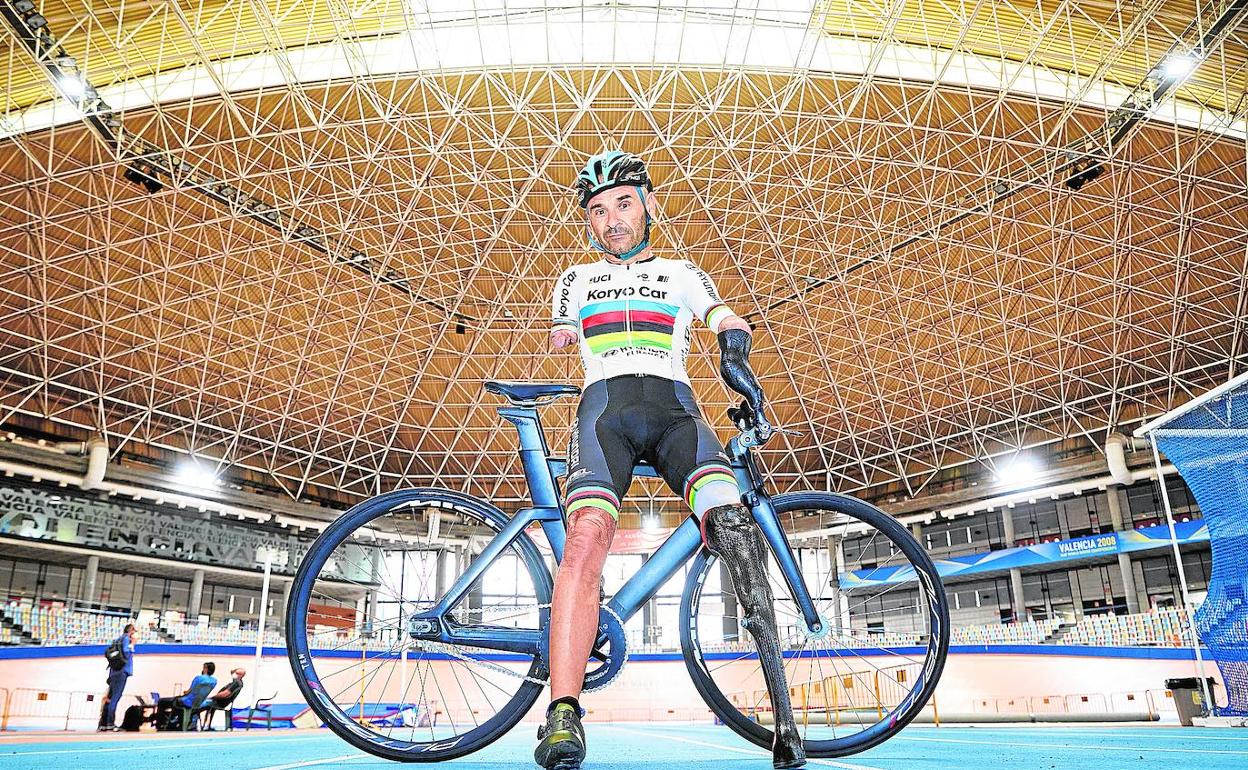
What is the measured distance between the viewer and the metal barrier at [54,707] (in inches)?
700

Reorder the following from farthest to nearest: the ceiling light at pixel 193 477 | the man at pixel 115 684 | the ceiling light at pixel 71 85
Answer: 1. the ceiling light at pixel 193 477
2. the ceiling light at pixel 71 85
3. the man at pixel 115 684

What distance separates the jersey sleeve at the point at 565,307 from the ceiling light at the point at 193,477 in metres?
36.0

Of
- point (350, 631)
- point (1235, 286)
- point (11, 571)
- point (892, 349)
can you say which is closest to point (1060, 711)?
point (892, 349)

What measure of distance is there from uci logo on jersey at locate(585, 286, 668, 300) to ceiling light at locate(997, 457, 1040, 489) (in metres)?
36.6

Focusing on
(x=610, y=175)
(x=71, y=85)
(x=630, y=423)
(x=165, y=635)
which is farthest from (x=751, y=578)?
(x=165, y=635)

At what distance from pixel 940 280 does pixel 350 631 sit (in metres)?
30.3

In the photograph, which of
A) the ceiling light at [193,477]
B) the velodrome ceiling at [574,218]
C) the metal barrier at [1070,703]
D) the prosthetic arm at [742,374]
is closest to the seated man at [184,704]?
the prosthetic arm at [742,374]

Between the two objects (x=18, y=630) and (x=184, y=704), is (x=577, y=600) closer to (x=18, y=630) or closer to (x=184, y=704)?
(x=184, y=704)

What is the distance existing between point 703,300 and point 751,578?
3.82 ft

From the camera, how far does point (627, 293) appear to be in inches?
126

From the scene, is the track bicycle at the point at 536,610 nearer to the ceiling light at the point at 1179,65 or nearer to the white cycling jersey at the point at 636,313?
the white cycling jersey at the point at 636,313

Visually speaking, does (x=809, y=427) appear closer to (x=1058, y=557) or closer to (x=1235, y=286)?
(x=1058, y=557)

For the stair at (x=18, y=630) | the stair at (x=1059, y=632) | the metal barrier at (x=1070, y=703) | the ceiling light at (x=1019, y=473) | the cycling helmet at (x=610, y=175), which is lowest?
the metal barrier at (x=1070, y=703)

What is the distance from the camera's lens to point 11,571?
3088 cm
